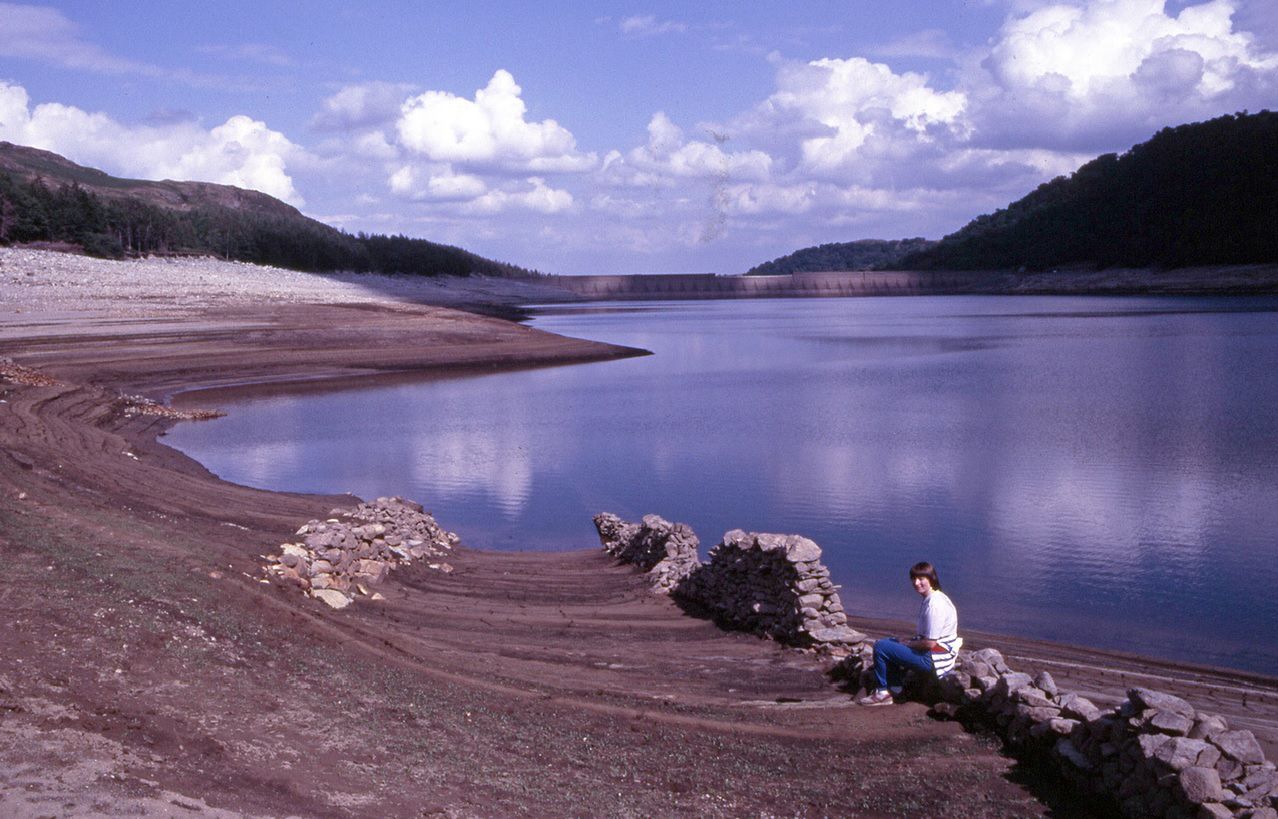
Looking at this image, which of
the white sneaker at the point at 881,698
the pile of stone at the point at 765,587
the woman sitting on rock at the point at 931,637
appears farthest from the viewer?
the pile of stone at the point at 765,587

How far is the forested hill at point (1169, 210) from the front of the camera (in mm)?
83562

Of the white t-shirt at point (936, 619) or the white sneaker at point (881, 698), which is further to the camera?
the white sneaker at point (881, 698)

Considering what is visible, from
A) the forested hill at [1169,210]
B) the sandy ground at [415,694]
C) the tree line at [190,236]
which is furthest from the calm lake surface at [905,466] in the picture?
the forested hill at [1169,210]

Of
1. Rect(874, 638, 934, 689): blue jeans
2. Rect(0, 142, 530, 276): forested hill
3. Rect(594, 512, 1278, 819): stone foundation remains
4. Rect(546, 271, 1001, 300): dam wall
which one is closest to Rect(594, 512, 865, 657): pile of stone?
Answer: Rect(594, 512, 1278, 819): stone foundation remains

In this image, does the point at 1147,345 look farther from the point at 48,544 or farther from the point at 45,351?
the point at 48,544

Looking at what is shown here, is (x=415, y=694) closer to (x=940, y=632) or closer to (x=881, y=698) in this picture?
(x=881, y=698)

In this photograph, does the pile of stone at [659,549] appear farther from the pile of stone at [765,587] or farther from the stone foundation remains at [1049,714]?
the stone foundation remains at [1049,714]

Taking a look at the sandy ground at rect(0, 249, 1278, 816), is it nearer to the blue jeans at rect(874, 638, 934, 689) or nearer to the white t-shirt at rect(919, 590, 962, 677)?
the blue jeans at rect(874, 638, 934, 689)

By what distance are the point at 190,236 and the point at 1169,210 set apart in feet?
249

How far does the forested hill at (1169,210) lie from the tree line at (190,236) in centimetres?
5888

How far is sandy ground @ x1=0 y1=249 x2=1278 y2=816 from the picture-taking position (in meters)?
4.92

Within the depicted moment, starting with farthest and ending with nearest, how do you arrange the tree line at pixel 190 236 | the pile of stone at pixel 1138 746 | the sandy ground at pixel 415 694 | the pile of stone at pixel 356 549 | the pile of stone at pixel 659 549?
the tree line at pixel 190 236
the pile of stone at pixel 659 549
the pile of stone at pixel 356 549
the pile of stone at pixel 1138 746
the sandy ground at pixel 415 694

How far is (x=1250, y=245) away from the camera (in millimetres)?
82188

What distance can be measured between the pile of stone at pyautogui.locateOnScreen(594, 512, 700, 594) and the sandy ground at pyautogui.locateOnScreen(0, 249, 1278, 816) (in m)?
0.32
